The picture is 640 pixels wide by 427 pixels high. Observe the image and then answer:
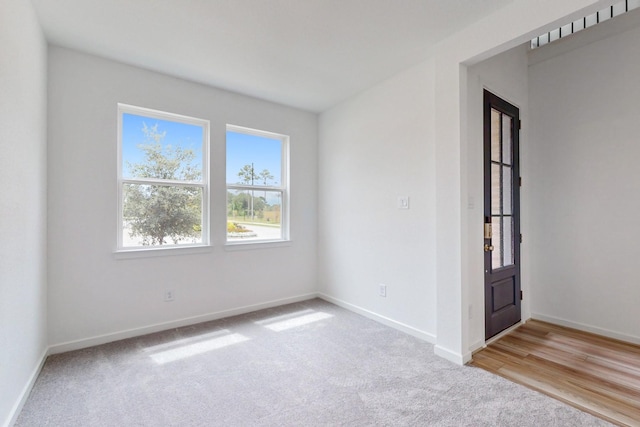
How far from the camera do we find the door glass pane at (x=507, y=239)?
3031 mm

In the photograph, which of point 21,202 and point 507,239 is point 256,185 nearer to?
point 21,202

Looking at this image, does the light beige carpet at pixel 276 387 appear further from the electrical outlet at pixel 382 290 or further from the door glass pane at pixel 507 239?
the door glass pane at pixel 507 239

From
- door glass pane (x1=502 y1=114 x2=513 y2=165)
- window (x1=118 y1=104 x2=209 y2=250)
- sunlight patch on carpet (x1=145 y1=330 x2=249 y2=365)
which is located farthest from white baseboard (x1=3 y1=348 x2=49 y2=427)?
door glass pane (x1=502 y1=114 x2=513 y2=165)

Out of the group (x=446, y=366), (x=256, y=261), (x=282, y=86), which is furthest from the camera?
(x=256, y=261)

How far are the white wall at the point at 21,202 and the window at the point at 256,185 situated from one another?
1705mm

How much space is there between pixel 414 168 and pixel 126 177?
290 centimetres

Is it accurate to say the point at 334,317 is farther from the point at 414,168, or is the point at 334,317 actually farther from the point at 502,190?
the point at 502,190

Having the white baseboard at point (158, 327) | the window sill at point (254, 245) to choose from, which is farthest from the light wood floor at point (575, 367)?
the window sill at point (254, 245)

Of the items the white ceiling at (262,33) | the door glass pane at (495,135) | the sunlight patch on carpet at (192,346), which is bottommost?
the sunlight patch on carpet at (192,346)

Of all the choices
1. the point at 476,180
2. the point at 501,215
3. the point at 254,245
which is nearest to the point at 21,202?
the point at 254,245

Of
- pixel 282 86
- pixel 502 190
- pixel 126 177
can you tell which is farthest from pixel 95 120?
pixel 502 190

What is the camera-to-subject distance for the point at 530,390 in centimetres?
204

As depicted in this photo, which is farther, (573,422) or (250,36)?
(250,36)

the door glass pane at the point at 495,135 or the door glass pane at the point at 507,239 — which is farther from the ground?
the door glass pane at the point at 495,135
